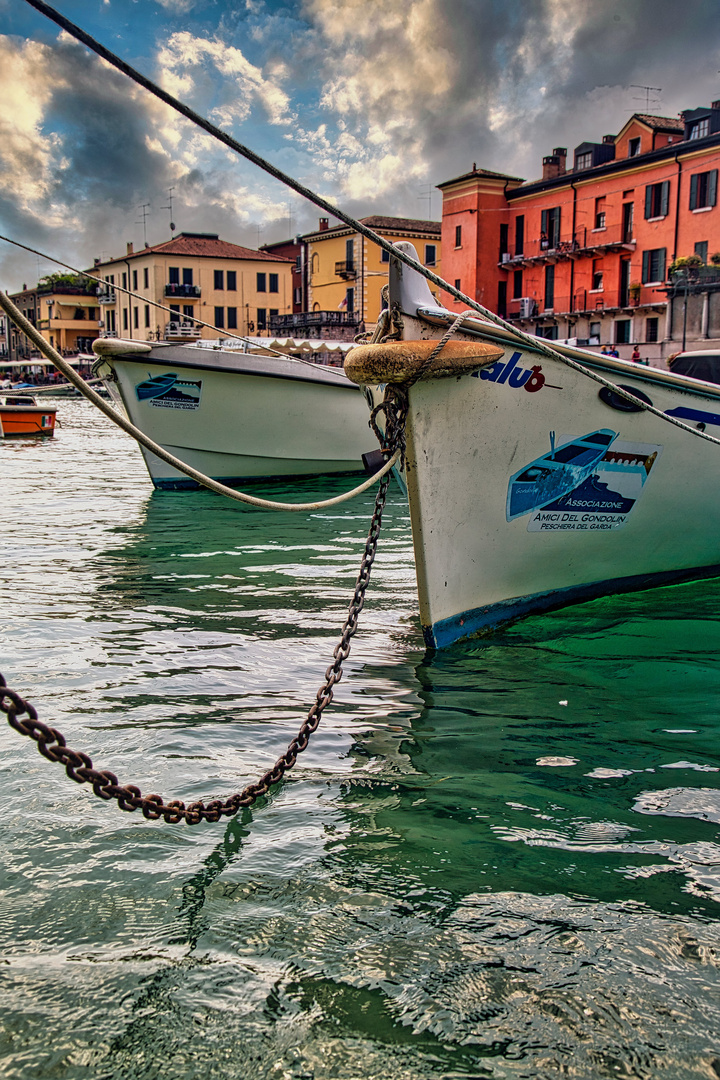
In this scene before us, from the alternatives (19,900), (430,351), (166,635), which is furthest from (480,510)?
(19,900)

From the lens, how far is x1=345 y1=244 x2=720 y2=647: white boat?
4535mm

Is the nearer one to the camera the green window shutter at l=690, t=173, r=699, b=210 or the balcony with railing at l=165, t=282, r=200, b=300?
the green window shutter at l=690, t=173, r=699, b=210

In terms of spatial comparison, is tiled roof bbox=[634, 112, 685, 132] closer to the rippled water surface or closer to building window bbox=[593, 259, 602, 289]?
building window bbox=[593, 259, 602, 289]

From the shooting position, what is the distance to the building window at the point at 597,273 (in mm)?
41719

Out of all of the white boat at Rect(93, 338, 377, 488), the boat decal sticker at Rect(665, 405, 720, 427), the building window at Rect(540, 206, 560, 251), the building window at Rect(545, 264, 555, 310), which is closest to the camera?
the boat decal sticker at Rect(665, 405, 720, 427)

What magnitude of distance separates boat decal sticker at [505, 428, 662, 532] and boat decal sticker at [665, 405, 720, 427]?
0.23 metres

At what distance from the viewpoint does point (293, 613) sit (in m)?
5.71

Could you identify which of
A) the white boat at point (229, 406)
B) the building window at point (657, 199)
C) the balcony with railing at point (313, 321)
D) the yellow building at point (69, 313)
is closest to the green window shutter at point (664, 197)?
the building window at point (657, 199)

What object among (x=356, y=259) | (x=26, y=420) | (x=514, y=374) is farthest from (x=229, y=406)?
(x=356, y=259)

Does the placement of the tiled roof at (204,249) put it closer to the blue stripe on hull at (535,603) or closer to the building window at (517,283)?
the building window at (517,283)

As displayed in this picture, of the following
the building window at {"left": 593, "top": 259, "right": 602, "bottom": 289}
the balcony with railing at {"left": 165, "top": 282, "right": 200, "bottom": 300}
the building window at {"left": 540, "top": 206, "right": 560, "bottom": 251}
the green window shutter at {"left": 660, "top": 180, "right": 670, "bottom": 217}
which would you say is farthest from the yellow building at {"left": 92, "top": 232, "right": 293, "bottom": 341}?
the green window shutter at {"left": 660, "top": 180, "right": 670, "bottom": 217}

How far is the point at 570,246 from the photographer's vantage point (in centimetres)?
4272

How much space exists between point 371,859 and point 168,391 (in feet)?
30.7

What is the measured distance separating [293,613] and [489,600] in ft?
4.25
